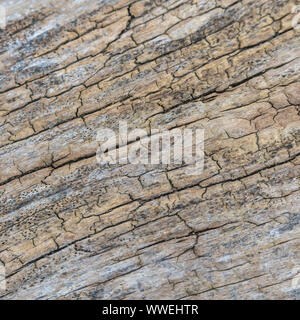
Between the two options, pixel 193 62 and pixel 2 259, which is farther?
pixel 2 259

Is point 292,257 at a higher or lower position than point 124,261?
lower

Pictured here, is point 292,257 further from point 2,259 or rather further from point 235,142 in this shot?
point 2,259

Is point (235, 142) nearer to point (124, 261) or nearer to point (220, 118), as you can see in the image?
point (220, 118)

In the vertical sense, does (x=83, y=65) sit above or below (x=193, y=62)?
above

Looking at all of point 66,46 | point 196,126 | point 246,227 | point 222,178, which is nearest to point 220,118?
point 196,126

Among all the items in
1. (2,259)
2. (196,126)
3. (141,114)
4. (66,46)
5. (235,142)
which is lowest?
(2,259)

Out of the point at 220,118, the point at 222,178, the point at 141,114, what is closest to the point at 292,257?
the point at 222,178
